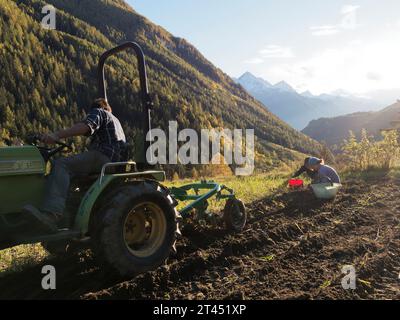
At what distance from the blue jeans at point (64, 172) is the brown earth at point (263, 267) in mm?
819

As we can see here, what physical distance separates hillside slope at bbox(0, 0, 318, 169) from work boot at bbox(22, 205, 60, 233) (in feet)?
84.3

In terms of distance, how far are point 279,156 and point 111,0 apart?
87266mm

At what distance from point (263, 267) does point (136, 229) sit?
4.71 feet

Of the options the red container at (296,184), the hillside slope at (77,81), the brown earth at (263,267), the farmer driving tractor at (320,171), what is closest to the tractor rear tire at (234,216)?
the brown earth at (263,267)

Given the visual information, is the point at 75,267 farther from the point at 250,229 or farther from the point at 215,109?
the point at 215,109

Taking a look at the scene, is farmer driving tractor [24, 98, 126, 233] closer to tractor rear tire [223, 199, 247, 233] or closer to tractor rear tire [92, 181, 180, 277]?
tractor rear tire [92, 181, 180, 277]

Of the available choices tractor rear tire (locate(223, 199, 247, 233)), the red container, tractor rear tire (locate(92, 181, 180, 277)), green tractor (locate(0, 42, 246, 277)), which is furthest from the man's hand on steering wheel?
the red container

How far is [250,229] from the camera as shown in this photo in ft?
20.9

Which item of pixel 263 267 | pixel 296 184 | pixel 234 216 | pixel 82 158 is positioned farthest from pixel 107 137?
pixel 296 184

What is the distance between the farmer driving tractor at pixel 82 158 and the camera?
13.3 ft

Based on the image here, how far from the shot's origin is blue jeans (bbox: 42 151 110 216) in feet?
13.4

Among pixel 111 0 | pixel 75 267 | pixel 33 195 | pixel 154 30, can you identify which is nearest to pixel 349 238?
pixel 75 267

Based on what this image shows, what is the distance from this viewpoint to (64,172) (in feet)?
13.9

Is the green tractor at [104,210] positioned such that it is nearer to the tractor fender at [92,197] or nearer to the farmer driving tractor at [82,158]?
the tractor fender at [92,197]
